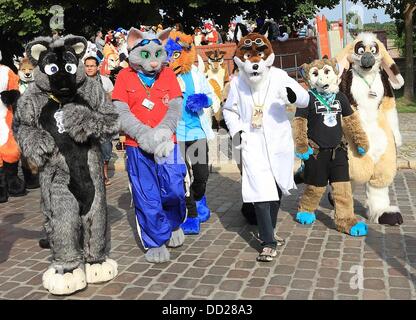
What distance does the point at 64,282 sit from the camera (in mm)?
4172

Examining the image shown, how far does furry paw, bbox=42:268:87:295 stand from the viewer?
13.7 feet

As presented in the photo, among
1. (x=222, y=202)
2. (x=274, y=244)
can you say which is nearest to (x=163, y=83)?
(x=274, y=244)

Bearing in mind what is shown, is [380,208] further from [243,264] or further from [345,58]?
[243,264]

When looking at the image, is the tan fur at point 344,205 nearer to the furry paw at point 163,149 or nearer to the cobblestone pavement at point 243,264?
the cobblestone pavement at point 243,264

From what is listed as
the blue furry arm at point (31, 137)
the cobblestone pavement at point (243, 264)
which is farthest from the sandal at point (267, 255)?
the blue furry arm at point (31, 137)

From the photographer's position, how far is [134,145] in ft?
15.8

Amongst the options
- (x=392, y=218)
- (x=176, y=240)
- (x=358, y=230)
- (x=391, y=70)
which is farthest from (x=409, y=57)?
(x=176, y=240)

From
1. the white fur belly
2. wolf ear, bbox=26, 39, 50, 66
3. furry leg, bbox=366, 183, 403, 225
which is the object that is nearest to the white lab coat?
furry leg, bbox=366, 183, 403, 225

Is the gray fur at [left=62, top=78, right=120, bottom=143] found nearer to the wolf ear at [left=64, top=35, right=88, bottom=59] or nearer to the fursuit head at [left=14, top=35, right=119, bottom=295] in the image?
the fursuit head at [left=14, top=35, right=119, bottom=295]

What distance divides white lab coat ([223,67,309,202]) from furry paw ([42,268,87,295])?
1666 millimetres

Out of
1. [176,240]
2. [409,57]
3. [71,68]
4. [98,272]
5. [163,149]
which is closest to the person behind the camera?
[71,68]

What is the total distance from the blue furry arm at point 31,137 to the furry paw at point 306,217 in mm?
2987

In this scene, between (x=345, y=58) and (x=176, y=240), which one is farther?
(x=345, y=58)

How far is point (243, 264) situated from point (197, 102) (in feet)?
6.16
